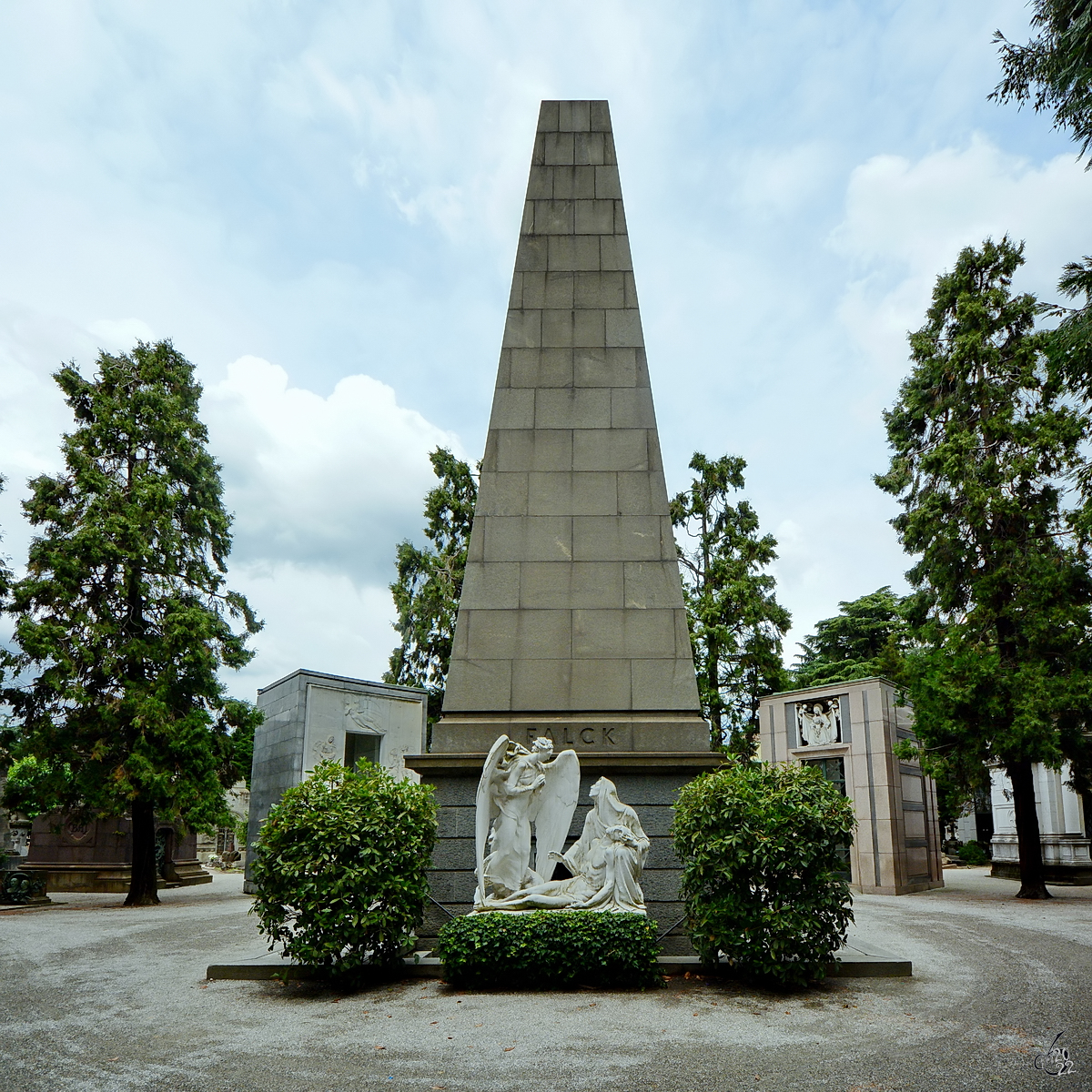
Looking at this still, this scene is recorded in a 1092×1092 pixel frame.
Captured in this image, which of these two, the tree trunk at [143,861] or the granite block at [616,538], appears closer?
the granite block at [616,538]

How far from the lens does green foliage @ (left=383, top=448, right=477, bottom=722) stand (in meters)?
28.5

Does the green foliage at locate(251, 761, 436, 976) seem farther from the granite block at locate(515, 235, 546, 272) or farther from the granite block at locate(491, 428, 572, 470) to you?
the granite block at locate(515, 235, 546, 272)

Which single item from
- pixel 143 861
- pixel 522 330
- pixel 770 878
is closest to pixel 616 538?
pixel 522 330

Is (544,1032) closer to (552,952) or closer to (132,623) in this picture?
(552,952)

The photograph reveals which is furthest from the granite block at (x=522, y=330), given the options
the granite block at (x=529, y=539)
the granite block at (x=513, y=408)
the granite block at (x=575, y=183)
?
the granite block at (x=529, y=539)

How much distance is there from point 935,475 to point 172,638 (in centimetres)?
1762

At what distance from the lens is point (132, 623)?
20.6m

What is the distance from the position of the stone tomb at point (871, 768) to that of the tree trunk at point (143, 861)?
1420cm

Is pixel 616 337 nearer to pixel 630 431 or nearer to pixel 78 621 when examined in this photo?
pixel 630 431

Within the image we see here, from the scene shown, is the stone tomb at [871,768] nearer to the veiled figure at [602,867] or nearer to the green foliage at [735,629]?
the green foliage at [735,629]

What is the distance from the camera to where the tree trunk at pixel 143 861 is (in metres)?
20.0

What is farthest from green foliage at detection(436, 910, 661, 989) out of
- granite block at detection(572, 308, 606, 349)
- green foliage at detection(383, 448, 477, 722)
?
green foliage at detection(383, 448, 477, 722)
